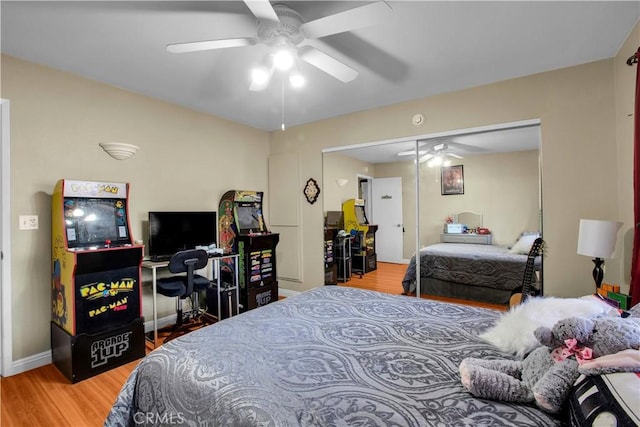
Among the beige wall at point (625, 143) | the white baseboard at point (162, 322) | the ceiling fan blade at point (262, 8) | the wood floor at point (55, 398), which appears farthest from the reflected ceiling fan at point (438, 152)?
the wood floor at point (55, 398)

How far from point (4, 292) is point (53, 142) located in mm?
1285

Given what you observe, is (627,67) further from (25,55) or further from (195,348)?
(25,55)

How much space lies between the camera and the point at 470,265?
3273 millimetres

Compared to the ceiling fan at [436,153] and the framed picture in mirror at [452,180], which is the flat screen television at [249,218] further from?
the framed picture in mirror at [452,180]

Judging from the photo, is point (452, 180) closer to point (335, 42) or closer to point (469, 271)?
point (469, 271)

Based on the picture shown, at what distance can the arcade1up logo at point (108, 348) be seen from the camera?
237 cm

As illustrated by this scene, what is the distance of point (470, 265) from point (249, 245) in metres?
2.58

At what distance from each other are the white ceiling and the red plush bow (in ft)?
6.24

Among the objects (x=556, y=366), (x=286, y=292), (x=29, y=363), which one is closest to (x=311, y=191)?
(x=286, y=292)

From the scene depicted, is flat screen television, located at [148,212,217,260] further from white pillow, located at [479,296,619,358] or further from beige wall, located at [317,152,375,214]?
white pillow, located at [479,296,619,358]

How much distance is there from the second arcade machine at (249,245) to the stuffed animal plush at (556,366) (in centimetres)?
294

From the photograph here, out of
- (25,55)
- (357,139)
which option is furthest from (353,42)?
(25,55)

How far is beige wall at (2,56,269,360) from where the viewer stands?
2.42 metres

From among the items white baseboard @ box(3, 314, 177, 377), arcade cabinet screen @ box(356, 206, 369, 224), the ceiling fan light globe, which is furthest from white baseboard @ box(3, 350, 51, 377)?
arcade cabinet screen @ box(356, 206, 369, 224)
